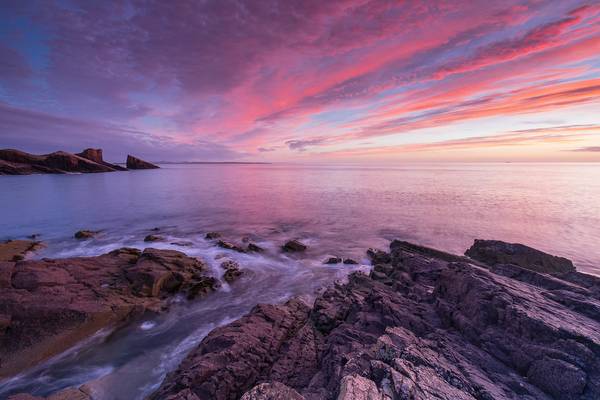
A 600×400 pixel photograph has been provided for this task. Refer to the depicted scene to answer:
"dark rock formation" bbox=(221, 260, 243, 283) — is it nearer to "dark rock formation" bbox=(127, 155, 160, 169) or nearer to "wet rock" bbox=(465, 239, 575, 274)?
"wet rock" bbox=(465, 239, 575, 274)

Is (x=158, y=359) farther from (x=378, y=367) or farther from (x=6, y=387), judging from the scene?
(x=378, y=367)

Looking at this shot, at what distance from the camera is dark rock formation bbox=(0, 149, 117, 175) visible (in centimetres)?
8800

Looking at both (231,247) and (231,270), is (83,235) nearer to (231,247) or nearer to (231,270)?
(231,247)

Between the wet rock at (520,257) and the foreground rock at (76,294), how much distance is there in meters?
16.2

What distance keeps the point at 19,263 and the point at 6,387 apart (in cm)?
695

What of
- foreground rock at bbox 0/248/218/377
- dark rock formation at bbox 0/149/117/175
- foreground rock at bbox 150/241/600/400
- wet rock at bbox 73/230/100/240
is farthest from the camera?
dark rock formation at bbox 0/149/117/175

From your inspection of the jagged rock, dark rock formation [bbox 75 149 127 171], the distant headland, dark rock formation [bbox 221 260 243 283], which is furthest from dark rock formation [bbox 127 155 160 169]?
dark rock formation [bbox 221 260 243 283]

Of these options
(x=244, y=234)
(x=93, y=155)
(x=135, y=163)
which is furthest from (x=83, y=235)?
(x=135, y=163)

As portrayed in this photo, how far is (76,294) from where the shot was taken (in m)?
9.95

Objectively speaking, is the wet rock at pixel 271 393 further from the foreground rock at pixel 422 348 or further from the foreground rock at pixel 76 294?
the foreground rock at pixel 76 294

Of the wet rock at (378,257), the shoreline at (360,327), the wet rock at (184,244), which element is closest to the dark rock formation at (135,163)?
the wet rock at (184,244)

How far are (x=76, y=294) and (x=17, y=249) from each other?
11.3 m

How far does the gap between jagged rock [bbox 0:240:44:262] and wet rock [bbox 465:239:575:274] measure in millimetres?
28067

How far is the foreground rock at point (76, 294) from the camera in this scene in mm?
8039
